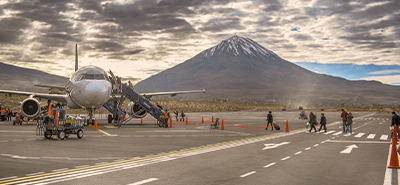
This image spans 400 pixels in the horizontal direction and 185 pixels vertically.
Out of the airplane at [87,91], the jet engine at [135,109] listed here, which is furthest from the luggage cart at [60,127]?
the jet engine at [135,109]

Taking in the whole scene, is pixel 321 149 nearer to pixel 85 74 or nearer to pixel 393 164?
pixel 393 164

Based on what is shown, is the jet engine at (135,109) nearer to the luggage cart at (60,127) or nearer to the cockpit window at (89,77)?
→ the cockpit window at (89,77)

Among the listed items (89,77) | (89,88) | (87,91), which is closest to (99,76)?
(89,77)

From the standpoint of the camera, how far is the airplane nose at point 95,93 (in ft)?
93.7

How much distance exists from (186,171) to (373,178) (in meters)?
5.65

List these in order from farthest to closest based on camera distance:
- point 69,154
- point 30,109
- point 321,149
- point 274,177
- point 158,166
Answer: point 30,109, point 321,149, point 69,154, point 158,166, point 274,177

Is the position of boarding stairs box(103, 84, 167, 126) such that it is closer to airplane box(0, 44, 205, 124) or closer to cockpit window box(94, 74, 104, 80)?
airplane box(0, 44, 205, 124)

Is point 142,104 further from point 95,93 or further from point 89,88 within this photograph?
point 89,88

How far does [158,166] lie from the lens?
1273cm

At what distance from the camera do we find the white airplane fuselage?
28703mm

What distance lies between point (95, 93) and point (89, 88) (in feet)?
2.10

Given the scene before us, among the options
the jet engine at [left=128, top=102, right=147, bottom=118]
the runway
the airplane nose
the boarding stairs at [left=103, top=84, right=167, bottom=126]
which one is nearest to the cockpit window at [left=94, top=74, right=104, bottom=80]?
the airplane nose

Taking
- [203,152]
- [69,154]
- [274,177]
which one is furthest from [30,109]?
[274,177]

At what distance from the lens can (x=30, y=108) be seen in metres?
32.7
